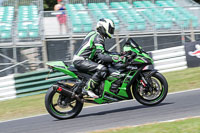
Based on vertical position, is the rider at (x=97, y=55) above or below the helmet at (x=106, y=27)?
below

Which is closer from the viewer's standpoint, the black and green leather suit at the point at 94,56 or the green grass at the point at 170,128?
the green grass at the point at 170,128

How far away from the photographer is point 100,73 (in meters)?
6.08

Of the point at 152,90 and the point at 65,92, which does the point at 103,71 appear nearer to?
the point at 65,92

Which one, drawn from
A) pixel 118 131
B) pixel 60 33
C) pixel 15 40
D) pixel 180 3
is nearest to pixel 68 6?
pixel 60 33

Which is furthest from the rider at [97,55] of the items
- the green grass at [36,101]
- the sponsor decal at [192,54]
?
the sponsor decal at [192,54]

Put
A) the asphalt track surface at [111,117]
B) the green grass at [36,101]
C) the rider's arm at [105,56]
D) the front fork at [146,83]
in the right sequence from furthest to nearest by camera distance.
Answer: the green grass at [36,101]
the front fork at [146,83]
the rider's arm at [105,56]
the asphalt track surface at [111,117]

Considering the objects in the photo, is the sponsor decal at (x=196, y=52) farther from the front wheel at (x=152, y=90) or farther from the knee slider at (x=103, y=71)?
the knee slider at (x=103, y=71)

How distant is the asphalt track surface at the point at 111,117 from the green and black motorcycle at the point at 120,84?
0.96 feet

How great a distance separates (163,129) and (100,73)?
2.03 metres

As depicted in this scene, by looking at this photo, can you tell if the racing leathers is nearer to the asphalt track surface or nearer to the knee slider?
the knee slider

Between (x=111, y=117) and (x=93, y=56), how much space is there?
126 cm

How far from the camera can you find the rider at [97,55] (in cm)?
605

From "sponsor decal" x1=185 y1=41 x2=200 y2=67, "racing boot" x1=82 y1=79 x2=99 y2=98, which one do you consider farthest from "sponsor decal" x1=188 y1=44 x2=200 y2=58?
"racing boot" x1=82 y1=79 x2=99 y2=98

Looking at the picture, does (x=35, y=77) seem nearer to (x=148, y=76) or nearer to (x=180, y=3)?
(x=148, y=76)
